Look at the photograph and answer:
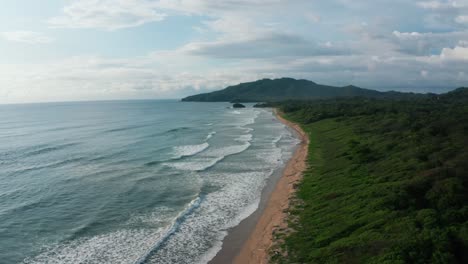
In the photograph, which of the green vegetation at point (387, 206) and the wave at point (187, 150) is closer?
the green vegetation at point (387, 206)

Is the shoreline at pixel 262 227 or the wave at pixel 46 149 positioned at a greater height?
the wave at pixel 46 149

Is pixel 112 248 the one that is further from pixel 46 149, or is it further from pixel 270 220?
pixel 46 149

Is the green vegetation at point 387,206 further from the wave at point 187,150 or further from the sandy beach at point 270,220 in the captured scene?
the wave at point 187,150

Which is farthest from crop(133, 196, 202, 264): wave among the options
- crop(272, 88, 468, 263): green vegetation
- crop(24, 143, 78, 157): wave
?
crop(24, 143, 78, 157): wave

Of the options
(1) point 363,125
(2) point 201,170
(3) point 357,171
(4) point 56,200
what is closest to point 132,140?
(2) point 201,170

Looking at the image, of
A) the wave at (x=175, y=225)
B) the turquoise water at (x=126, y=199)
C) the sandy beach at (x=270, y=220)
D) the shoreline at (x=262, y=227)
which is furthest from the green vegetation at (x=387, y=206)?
the wave at (x=175, y=225)

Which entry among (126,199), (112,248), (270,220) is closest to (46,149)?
(126,199)

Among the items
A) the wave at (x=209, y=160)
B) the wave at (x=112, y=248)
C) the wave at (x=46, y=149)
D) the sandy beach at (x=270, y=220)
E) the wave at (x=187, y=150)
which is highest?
the wave at (x=46, y=149)

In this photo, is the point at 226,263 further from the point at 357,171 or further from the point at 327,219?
the point at 357,171
